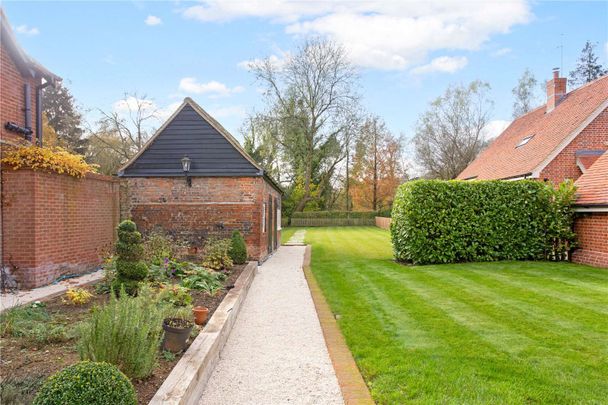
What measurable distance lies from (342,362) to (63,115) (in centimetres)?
3598

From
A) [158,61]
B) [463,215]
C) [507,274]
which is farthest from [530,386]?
[158,61]

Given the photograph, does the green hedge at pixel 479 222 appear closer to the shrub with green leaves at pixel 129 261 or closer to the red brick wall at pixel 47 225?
the shrub with green leaves at pixel 129 261

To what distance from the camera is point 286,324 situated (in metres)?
6.60

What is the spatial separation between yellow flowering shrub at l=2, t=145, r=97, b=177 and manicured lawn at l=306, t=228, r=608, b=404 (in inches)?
232

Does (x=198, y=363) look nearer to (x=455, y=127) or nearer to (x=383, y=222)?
(x=383, y=222)

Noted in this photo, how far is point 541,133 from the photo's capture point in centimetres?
1878

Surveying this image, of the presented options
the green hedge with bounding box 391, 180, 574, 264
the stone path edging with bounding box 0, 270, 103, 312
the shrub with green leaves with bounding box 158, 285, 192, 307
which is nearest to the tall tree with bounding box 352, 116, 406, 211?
the green hedge with bounding box 391, 180, 574, 264

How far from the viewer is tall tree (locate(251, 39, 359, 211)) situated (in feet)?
107

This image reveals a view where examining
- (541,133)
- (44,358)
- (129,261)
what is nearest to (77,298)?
(129,261)

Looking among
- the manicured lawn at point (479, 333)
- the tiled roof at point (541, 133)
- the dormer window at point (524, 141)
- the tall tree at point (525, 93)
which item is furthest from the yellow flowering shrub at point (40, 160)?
the tall tree at point (525, 93)

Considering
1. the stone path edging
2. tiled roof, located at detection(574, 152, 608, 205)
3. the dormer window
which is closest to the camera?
the stone path edging

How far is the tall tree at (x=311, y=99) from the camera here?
3275cm

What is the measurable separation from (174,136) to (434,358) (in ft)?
34.3

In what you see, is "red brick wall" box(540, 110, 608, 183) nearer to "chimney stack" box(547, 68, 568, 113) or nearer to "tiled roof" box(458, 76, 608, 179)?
"tiled roof" box(458, 76, 608, 179)
